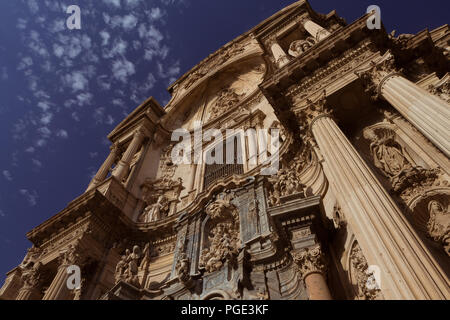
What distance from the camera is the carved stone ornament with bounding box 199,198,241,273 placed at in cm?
1016

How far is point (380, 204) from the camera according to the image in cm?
607

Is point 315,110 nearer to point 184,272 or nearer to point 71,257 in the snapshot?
point 184,272

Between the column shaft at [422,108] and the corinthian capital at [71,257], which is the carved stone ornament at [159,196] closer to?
the corinthian capital at [71,257]

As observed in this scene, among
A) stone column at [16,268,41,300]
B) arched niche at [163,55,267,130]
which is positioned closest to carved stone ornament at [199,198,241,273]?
stone column at [16,268,41,300]

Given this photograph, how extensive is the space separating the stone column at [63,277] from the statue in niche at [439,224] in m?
11.4

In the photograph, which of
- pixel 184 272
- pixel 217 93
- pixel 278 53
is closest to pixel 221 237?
pixel 184 272

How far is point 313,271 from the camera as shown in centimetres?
714

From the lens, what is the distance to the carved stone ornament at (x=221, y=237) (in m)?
10.2

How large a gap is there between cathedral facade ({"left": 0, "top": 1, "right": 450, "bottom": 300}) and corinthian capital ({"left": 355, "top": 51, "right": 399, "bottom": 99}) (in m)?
0.05

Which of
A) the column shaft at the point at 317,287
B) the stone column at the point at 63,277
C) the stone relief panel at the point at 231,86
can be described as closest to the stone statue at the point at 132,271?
the stone column at the point at 63,277

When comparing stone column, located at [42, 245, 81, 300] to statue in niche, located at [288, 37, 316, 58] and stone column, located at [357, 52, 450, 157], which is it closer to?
stone column, located at [357, 52, 450, 157]

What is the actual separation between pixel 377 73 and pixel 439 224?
4686mm
